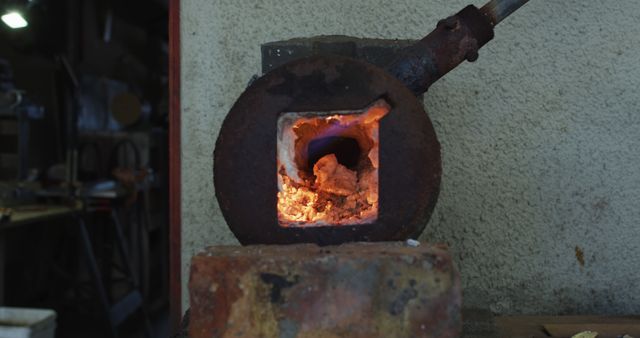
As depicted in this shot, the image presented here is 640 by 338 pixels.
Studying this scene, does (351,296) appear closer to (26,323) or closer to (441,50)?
(441,50)

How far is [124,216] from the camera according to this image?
4602mm

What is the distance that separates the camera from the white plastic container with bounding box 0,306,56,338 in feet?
5.74

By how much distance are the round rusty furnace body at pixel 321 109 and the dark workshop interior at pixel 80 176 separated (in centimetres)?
249

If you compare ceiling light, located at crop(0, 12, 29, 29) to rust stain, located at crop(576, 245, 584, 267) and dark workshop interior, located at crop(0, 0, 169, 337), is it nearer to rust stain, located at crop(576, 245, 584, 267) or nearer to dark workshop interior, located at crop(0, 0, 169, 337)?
dark workshop interior, located at crop(0, 0, 169, 337)

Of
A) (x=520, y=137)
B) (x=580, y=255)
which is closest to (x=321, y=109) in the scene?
(x=520, y=137)

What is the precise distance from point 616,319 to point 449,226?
596 millimetres

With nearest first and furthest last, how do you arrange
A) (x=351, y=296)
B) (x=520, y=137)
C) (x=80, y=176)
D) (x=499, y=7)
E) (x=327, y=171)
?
(x=351, y=296) < (x=327, y=171) < (x=499, y=7) < (x=520, y=137) < (x=80, y=176)

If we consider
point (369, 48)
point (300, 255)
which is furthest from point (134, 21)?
point (300, 255)

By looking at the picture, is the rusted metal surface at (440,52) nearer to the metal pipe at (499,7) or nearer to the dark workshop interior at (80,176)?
the metal pipe at (499,7)

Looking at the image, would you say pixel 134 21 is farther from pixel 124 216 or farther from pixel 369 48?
pixel 369 48

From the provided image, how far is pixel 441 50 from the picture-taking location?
54.7 inches

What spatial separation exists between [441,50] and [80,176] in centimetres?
391

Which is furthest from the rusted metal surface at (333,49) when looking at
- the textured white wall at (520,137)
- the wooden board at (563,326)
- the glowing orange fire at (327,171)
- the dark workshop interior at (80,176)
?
the dark workshop interior at (80,176)

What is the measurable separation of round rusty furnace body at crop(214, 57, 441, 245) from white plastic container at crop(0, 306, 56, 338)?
1.04 metres
